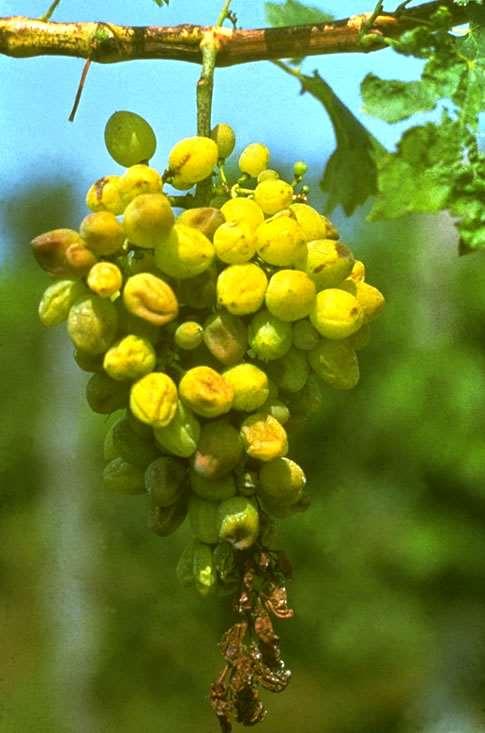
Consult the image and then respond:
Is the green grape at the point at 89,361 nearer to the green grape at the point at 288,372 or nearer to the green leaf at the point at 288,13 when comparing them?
the green grape at the point at 288,372

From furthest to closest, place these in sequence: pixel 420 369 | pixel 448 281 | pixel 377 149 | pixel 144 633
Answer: pixel 144 633 → pixel 448 281 → pixel 420 369 → pixel 377 149

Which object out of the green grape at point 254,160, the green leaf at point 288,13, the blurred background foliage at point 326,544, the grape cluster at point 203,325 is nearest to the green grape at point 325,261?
the grape cluster at point 203,325

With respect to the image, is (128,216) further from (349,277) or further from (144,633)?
(144,633)

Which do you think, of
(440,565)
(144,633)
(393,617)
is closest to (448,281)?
(440,565)

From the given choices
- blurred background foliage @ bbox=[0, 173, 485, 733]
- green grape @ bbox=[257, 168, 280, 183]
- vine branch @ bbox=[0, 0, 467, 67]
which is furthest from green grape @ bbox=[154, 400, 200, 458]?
blurred background foliage @ bbox=[0, 173, 485, 733]

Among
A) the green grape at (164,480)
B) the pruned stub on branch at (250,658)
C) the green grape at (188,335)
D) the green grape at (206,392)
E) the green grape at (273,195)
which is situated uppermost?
the green grape at (273,195)

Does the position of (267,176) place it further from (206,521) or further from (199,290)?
(206,521)

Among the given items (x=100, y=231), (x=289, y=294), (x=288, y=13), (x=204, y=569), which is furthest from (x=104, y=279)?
(x=288, y=13)
